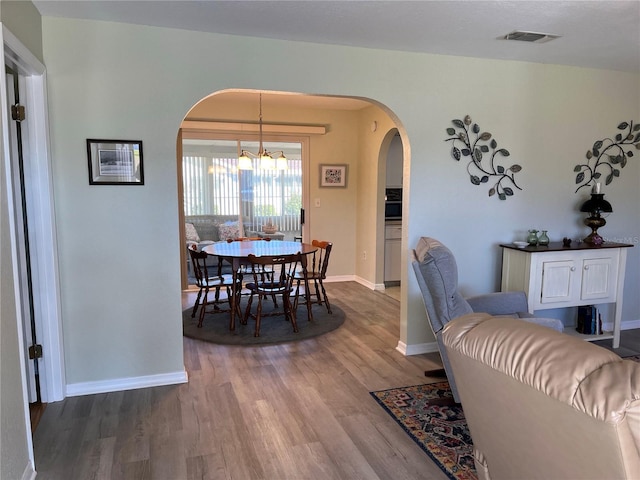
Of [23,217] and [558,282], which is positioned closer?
[23,217]

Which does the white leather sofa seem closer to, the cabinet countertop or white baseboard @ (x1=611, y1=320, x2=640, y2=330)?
the cabinet countertop

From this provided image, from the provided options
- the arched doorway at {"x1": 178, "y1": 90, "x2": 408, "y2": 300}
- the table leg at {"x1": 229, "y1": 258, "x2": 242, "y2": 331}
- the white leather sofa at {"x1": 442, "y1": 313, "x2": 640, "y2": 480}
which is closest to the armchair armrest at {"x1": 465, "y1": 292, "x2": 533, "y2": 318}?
the white leather sofa at {"x1": 442, "y1": 313, "x2": 640, "y2": 480}

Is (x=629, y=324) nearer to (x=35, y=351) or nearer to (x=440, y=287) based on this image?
(x=440, y=287)

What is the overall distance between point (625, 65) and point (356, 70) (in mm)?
2483

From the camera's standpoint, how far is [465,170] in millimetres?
3740

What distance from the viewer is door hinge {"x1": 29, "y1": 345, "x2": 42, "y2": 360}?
279 centimetres

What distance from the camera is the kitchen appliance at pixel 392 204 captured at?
249 inches

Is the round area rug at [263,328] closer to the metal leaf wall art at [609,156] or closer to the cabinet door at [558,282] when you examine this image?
the cabinet door at [558,282]

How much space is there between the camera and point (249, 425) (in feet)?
8.57

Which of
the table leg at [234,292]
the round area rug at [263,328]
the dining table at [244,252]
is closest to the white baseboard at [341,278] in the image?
the round area rug at [263,328]

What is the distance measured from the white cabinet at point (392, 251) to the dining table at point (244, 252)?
5.57 ft

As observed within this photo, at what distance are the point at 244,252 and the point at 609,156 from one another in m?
3.59

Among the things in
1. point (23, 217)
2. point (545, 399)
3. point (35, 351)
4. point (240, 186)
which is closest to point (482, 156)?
point (545, 399)

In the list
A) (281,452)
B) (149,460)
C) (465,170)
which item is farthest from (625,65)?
(149,460)
